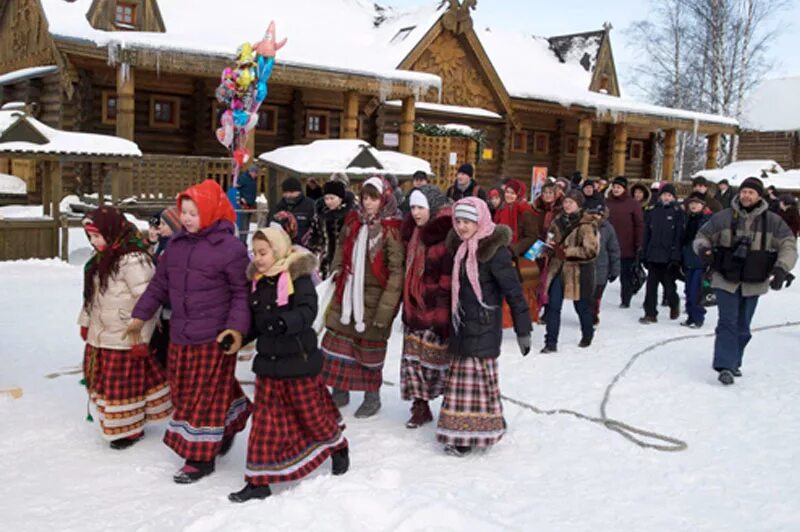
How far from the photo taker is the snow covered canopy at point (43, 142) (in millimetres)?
10477

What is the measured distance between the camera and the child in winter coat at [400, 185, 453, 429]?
4773mm

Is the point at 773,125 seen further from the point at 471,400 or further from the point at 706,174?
the point at 471,400

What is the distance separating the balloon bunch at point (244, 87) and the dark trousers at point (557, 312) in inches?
187

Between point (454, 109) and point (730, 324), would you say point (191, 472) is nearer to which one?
point (730, 324)

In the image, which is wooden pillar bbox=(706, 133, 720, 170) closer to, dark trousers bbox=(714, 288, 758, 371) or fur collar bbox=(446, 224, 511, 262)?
dark trousers bbox=(714, 288, 758, 371)

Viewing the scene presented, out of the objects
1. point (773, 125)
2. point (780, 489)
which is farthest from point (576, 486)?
point (773, 125)

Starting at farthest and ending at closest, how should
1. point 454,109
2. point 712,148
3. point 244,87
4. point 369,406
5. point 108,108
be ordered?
point 712,148, point 454,109, point 108,108, point 244,87, point 369,406

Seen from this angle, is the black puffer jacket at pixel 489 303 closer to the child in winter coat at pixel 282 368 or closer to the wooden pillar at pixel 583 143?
the child in winter coat at pixel 282 368

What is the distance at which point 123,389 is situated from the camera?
4.43 m

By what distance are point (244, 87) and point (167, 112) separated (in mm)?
8362

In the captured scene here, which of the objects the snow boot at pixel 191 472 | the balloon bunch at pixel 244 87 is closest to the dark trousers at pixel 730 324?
the snow boot at pixel 191 472

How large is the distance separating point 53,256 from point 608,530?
33.3 feet

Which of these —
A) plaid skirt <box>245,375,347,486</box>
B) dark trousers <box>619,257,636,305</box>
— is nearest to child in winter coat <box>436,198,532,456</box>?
plaid skirt <box>245,375,347,486</box>

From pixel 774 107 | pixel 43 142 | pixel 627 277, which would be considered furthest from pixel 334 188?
pixel 774 107
